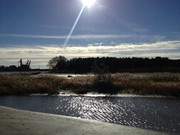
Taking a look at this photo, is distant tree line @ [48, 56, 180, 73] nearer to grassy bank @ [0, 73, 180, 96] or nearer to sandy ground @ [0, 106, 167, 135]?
grassy bank @ [0, 73, 180, 96]

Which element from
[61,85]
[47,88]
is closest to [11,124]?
[47,88]

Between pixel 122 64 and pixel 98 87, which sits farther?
pixel 122 64

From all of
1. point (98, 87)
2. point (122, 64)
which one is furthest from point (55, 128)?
point (122, 64)

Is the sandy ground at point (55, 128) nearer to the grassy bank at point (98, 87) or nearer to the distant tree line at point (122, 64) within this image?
the grassy bank at point (98, 87)

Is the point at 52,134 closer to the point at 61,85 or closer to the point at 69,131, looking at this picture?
the point at 69,131

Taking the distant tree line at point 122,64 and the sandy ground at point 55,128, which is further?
the distant tree line at point 122,64

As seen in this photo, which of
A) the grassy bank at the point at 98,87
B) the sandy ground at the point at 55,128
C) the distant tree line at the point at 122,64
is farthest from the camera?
the distant tree line at the point at 122,64

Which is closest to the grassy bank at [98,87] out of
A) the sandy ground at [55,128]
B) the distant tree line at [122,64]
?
the sandy ground at [55,128]

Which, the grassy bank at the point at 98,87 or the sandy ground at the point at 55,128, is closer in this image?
the sandy ground at the point at 55,128

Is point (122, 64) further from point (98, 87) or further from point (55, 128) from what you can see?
point (55, 128)

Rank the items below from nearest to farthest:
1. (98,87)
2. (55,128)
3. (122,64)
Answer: (55,128) < (98,87) < (122,64)

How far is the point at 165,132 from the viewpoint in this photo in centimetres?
1661

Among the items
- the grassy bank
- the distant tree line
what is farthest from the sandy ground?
the distant tree line

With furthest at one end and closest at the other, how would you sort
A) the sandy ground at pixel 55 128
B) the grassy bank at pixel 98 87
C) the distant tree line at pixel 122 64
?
the distant tree line at pixel 122 64
the grassy bank at pixel 98 87
the sandy ground at pixel 55 128
